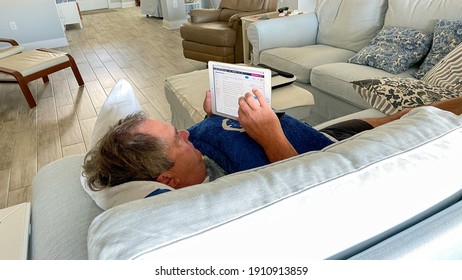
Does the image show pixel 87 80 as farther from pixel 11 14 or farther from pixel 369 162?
pixel 369 162

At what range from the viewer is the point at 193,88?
1938 millimetres

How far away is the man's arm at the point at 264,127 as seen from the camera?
824mm

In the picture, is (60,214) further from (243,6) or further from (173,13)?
(173,13)

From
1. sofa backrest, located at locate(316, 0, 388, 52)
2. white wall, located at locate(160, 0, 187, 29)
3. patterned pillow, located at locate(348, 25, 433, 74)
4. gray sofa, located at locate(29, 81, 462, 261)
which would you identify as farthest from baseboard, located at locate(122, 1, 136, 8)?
gray sofa, located at locate(29, 81, 462, 261)

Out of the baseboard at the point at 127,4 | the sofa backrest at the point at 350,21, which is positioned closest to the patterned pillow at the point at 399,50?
the sofa backrest at the point at 350,21

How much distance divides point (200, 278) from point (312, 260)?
0.18m

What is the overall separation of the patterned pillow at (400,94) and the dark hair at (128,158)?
1073mm

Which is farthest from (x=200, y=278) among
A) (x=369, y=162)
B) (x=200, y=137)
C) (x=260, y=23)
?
(x=260, y=23)

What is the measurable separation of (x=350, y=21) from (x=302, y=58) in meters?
0.50

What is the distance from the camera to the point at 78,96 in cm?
339

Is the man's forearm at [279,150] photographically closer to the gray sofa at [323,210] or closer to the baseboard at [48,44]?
the gray sofa at [323,210]

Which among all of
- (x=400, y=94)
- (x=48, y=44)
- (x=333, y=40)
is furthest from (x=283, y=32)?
(x=48, y=44)

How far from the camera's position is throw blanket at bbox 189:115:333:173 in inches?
33.8

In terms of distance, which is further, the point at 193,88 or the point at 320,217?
the point at 193,88
